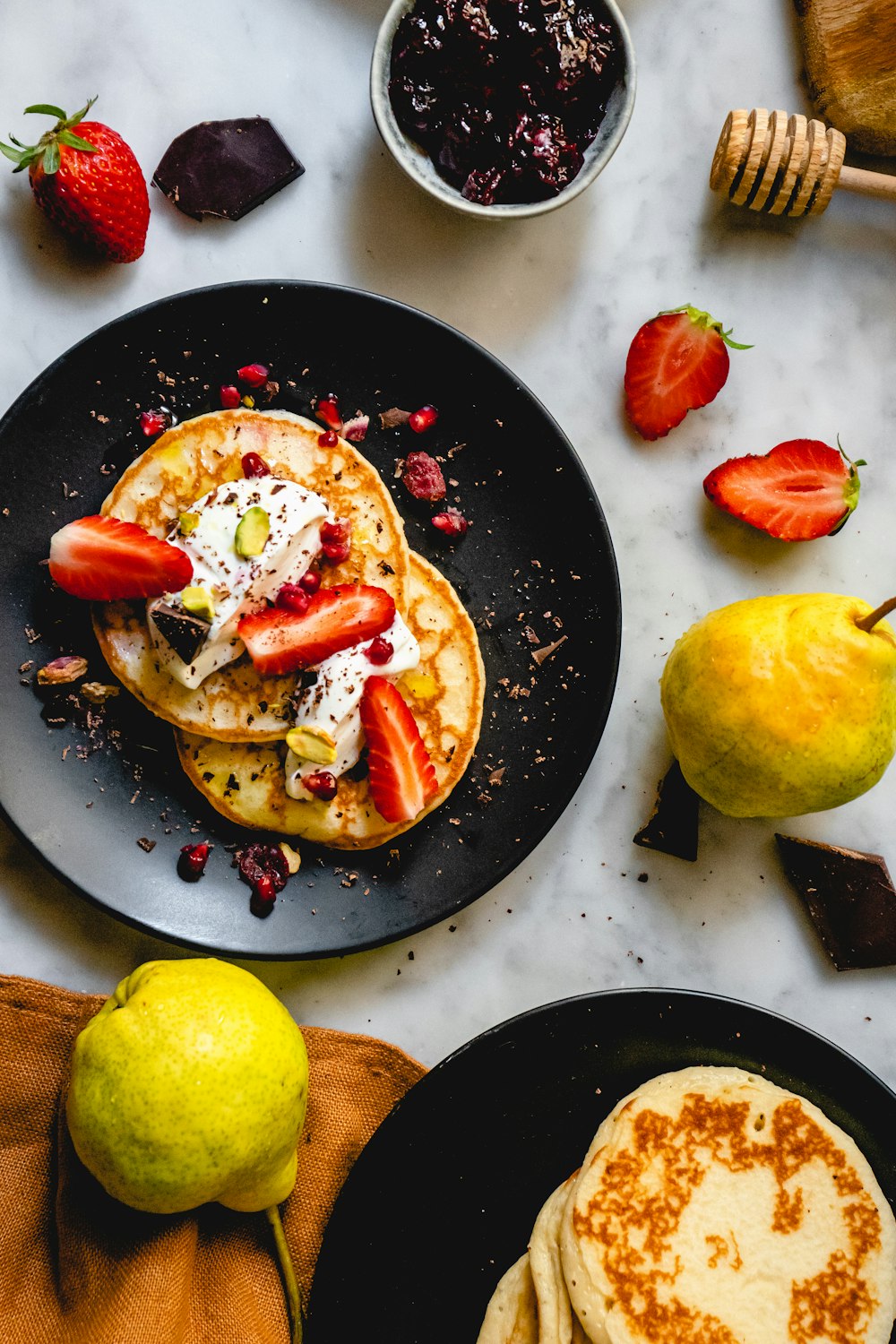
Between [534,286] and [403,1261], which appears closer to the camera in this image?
[403,1261]

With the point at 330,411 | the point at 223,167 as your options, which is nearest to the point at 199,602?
the point at 330,411

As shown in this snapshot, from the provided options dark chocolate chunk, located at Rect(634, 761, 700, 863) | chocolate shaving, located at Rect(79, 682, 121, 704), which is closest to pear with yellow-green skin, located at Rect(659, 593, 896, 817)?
dark chocolate chunk, located at Rect(634, 761, 700, 863)

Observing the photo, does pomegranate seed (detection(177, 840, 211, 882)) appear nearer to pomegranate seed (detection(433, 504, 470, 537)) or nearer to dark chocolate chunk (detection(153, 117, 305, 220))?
pomegranate seed (detection(433, 504, 470, 537))

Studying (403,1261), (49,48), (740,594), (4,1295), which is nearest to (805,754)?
(740,594)

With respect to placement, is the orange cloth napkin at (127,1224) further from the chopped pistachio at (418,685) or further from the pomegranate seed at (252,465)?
the pomegranate seed at (252,465)

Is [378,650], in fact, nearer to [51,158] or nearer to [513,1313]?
[51,158]

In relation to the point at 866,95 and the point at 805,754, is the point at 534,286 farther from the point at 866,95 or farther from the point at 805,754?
the point at 805,754
